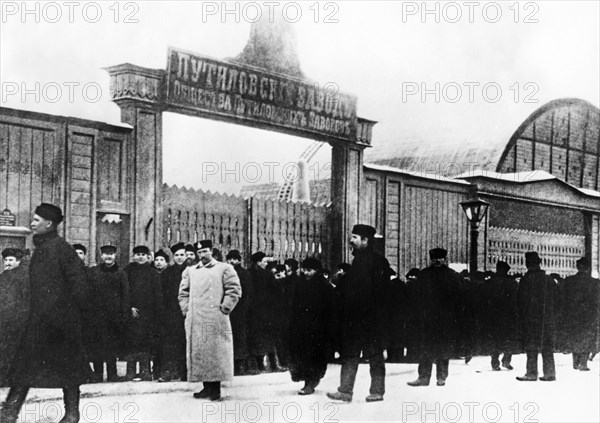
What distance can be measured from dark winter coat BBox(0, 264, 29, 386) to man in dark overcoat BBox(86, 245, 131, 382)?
1.15 m

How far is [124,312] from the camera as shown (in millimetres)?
A: 9633

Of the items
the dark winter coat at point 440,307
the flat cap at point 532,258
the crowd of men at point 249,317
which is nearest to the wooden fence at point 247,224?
the crowd of men at point 249,317

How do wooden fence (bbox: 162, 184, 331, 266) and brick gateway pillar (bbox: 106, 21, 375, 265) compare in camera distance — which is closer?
brick gateway pillar (bbox: 106, 21, 375, 265)

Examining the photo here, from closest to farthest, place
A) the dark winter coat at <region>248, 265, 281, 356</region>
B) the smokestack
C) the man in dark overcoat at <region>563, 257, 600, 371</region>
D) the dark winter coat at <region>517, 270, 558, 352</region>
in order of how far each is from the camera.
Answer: the dark winter coat at <region>248, 265, 281, 356</region> → the dark winter coat at <region>517, 270, 558, 352</region> → the man in dark overcoat at <region>563, 257, 600, 371</region> → the smokestack

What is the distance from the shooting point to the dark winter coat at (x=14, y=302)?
325 inches

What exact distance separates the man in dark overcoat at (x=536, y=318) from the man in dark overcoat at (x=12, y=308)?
6.33m

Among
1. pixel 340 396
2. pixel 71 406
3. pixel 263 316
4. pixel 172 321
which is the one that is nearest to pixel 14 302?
pixel 71 406

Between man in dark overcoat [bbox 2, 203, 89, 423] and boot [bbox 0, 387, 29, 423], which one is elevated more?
man in dark overcoat [bbox 2, 203, 89, 423]

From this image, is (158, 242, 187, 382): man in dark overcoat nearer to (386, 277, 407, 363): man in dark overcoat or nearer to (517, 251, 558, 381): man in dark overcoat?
(386, 277, 407, 363): man in dark overcoat

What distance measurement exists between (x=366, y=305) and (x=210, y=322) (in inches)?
62.6

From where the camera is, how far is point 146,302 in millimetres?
9984

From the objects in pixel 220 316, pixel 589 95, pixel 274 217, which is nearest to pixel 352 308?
pixel 220 316

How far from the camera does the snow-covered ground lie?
780 centimetres

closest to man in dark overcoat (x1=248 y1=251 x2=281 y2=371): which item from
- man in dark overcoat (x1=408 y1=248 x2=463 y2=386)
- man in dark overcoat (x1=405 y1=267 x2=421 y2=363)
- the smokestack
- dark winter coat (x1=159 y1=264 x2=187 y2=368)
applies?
dark winter coat (x1=159 y1=264 x2=187 y2=368)
